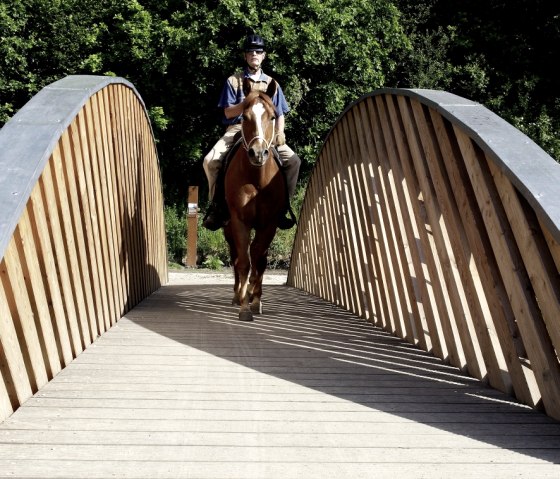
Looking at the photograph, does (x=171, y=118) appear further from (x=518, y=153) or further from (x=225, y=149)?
(x=518, y=153)

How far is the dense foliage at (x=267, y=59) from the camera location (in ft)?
82.2

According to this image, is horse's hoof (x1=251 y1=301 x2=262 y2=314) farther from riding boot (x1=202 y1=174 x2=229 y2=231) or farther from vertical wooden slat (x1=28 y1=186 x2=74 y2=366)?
vertical wooden slat (x1=28 y1=186 x2=74 y2=366)

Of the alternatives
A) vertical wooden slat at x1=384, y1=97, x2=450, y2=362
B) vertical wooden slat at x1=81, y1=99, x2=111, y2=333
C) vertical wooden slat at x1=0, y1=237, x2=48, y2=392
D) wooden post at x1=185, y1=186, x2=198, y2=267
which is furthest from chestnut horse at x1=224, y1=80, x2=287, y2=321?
wooden post at x1=185, y1=186, x2=198, y2=267

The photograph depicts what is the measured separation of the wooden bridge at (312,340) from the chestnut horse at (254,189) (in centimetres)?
77

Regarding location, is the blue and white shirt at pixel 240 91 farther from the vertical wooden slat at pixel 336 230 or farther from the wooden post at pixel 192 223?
the wooden post at pixel 192 223

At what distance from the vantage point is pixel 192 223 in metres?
21.0

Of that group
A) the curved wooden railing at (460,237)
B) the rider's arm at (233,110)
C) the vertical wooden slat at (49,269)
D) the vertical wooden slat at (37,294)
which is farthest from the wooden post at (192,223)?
the vertical wooden slat at (37,294)

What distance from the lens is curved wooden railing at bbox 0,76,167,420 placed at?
12.7 feet

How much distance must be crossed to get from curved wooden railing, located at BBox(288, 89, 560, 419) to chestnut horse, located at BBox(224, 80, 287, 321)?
2.46ft

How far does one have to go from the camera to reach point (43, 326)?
4395 mm

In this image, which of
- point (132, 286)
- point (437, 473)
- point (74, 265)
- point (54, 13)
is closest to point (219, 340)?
point (74, 265)

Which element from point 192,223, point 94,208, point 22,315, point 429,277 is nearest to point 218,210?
point 94,208

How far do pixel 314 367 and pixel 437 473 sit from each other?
6.34 feet

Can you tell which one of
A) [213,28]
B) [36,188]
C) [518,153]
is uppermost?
[213,28]
